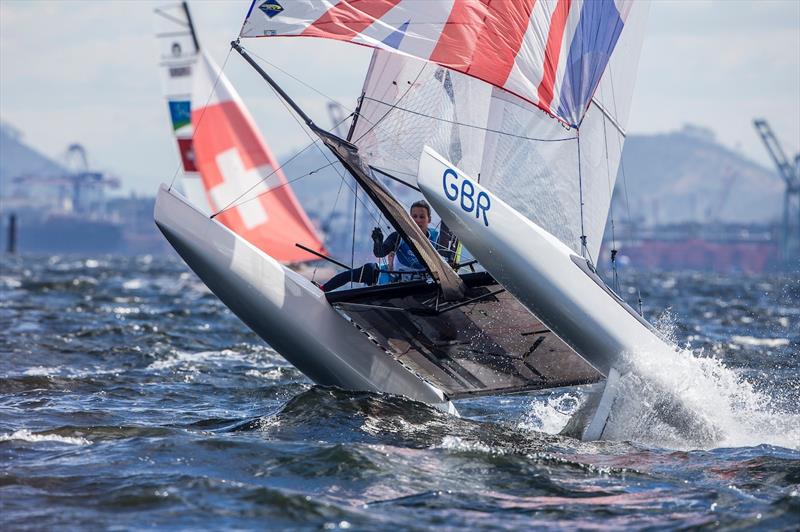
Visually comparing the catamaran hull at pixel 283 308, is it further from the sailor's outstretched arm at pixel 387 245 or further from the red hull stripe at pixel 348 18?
the red hull stripe at pixel 348 18

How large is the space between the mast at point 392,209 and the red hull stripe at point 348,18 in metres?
0.45

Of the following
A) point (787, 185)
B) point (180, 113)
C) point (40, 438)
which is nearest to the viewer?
point (40, 438)

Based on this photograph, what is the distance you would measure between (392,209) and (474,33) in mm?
996

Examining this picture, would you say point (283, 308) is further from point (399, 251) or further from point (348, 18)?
point (348, 18)

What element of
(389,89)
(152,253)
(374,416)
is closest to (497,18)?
(389,89)

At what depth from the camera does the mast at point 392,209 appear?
6.08 metres

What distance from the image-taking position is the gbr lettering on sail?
5852 mm

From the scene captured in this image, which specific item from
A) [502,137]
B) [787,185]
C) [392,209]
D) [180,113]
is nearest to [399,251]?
[392,209]

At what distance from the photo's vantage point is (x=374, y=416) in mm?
6281

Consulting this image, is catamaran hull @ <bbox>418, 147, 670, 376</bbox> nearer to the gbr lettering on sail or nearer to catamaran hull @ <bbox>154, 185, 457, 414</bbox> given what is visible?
the gbr lettering on sail

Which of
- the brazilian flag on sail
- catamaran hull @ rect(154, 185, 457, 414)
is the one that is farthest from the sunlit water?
the brazilian flag on sail

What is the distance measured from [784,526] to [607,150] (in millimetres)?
3636

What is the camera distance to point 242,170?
1722 cm

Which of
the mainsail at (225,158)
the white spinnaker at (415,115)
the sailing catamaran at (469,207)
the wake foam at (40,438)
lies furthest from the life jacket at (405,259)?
the mainsail at (225,158)
